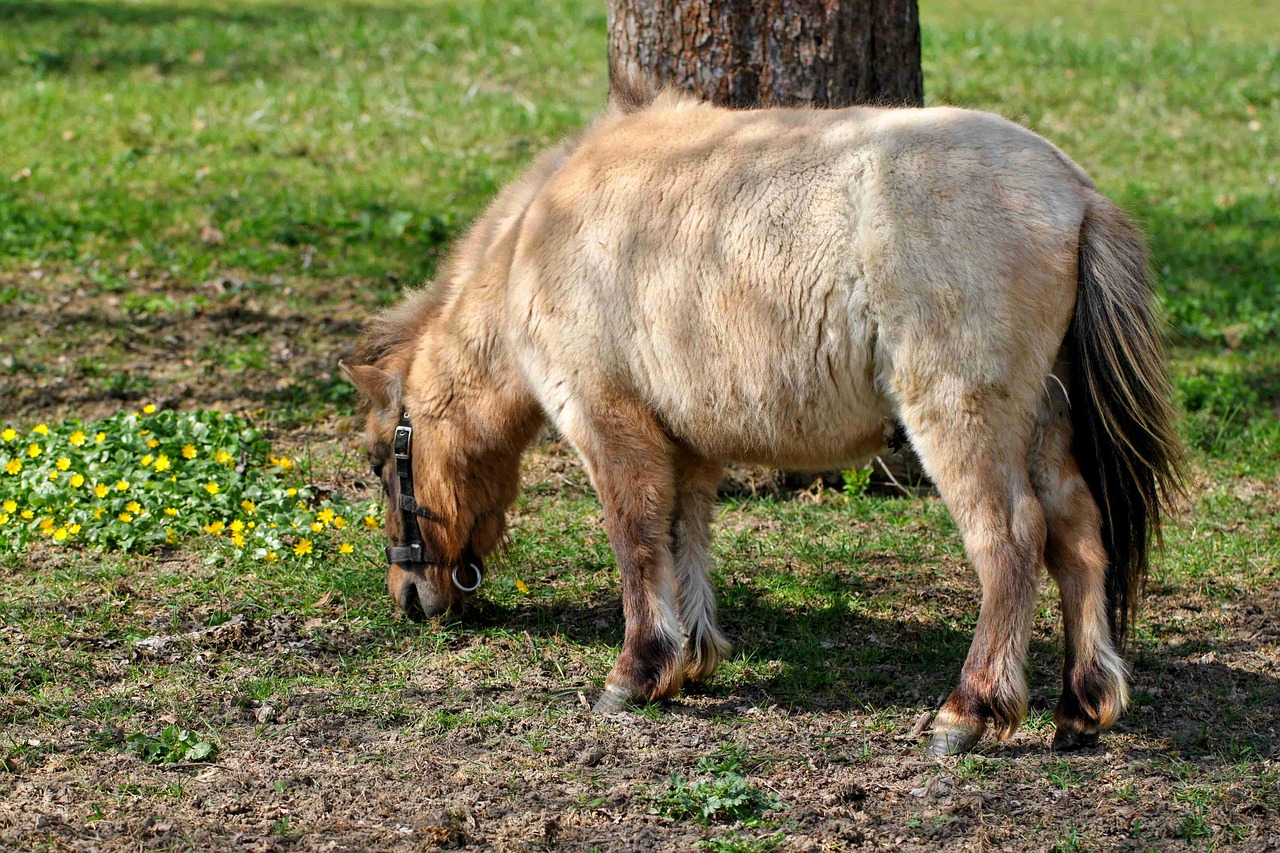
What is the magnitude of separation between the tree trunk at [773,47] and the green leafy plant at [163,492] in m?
2.46

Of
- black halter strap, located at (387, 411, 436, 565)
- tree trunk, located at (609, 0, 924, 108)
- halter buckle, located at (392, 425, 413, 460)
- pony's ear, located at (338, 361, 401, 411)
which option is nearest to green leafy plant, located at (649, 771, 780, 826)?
black halter strap, located at (387, 411, 436, 565)

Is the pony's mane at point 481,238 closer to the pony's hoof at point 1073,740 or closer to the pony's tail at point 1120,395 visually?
the pony's tail at point 1120,395

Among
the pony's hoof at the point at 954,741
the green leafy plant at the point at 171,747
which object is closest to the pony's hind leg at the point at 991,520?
the pony's hoof at the point at 954,741

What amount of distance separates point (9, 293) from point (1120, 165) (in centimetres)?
835

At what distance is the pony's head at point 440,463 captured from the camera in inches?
184

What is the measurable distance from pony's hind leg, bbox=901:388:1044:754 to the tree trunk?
2.39m

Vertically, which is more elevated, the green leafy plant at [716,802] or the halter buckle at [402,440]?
the halter buckle at [402,440]

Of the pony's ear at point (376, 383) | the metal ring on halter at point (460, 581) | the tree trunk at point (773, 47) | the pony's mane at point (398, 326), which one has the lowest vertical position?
the metal ring on halter at point (460, 581)

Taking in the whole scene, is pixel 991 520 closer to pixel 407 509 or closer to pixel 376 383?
pixel 407 509

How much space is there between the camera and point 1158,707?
4.29 m

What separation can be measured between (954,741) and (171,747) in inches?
93.7

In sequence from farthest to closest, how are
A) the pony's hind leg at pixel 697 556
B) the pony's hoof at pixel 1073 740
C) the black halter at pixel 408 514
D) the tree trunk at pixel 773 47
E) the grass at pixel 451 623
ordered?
A: the tree trunk at pixel 773 47
the black halter at pixel 408 514
the pony's hind leg at pixel 697 556
the pony's hoof at pixel 1073 740
the grass at pixel 451 623

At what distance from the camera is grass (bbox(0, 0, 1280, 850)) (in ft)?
11.8

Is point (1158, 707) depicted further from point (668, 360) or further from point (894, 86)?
point (894, 86)
